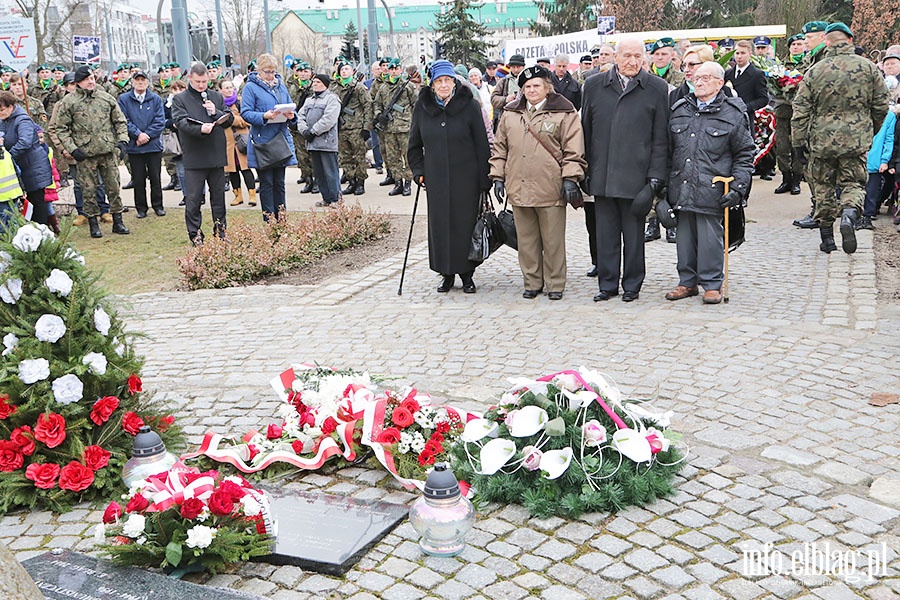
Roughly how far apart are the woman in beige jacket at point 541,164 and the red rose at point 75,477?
181 inches

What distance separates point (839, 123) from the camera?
9266mm

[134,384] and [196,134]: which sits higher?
[196,134]

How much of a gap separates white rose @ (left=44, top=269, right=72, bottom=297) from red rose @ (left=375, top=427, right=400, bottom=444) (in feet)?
5.68

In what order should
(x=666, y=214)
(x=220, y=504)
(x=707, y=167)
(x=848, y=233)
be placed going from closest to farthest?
1. (x=220, y=504)
2. (x=707, y=167)
3. (x=666, y=214)
4. (x=848, y=233)

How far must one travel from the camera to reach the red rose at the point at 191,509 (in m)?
3.71

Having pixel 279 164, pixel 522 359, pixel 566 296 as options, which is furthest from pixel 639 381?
pixel 279 164

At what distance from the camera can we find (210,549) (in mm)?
3686

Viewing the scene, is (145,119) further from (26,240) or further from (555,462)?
(555,462)

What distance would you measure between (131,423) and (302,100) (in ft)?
35.9

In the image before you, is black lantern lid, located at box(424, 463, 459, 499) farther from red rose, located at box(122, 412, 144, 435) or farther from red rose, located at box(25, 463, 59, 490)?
red rose, located at box(25, 463, 59, 490)

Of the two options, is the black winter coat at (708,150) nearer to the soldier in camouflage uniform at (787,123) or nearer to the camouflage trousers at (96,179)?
the soldier in camouflage uniform at (787,123)

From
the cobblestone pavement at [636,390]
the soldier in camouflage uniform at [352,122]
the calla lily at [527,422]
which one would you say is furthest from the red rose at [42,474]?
the soldier in camouflage uniform at [352,122]

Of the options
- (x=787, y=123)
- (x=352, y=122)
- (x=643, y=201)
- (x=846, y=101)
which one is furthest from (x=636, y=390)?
(x=352, y=122)

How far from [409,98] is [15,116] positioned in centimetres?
688
